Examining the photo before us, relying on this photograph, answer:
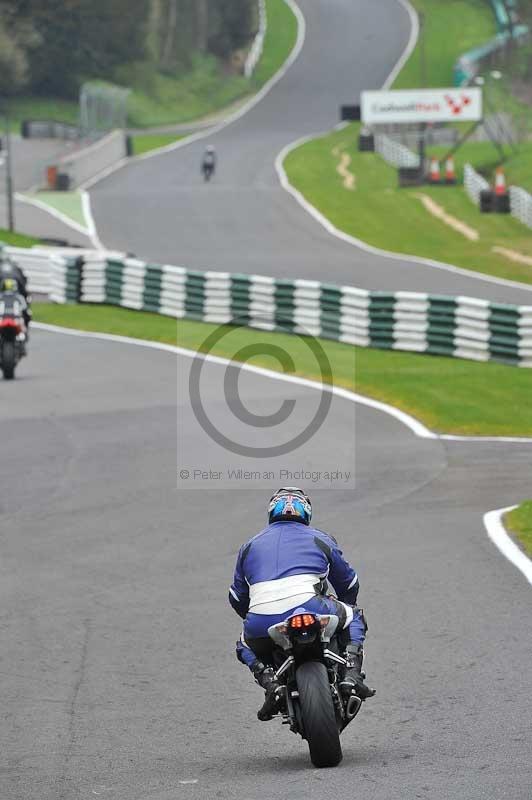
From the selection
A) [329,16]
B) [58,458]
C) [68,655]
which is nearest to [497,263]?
[58,458]

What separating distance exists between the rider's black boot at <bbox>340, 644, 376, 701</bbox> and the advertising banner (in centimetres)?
6147

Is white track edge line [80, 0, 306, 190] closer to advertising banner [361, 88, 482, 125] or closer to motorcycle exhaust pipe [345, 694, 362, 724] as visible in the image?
advertising banner [361, 88, 482, 125]

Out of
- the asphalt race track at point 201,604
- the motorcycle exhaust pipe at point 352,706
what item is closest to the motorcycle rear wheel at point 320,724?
the asphalt race track at point 201,604

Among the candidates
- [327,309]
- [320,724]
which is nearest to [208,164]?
[327,309]

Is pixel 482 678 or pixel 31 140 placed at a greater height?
pixel 482 678

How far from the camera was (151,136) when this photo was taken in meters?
79.6

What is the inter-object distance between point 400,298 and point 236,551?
1438 cm

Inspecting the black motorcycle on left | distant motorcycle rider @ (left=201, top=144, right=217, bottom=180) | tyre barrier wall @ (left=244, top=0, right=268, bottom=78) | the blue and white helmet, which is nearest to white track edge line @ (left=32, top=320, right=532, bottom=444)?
the black motorcycle on left

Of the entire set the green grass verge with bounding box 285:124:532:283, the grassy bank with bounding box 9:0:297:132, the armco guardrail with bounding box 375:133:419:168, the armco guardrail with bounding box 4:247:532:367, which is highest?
the armco guardrail with bounding box 4:247:532:367

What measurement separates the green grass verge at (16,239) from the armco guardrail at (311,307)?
9.25 m

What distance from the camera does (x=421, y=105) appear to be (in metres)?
67.9

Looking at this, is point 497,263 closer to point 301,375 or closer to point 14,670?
point 301,375

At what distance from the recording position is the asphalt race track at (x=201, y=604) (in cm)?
740

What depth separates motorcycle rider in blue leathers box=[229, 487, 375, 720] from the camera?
7.78m
